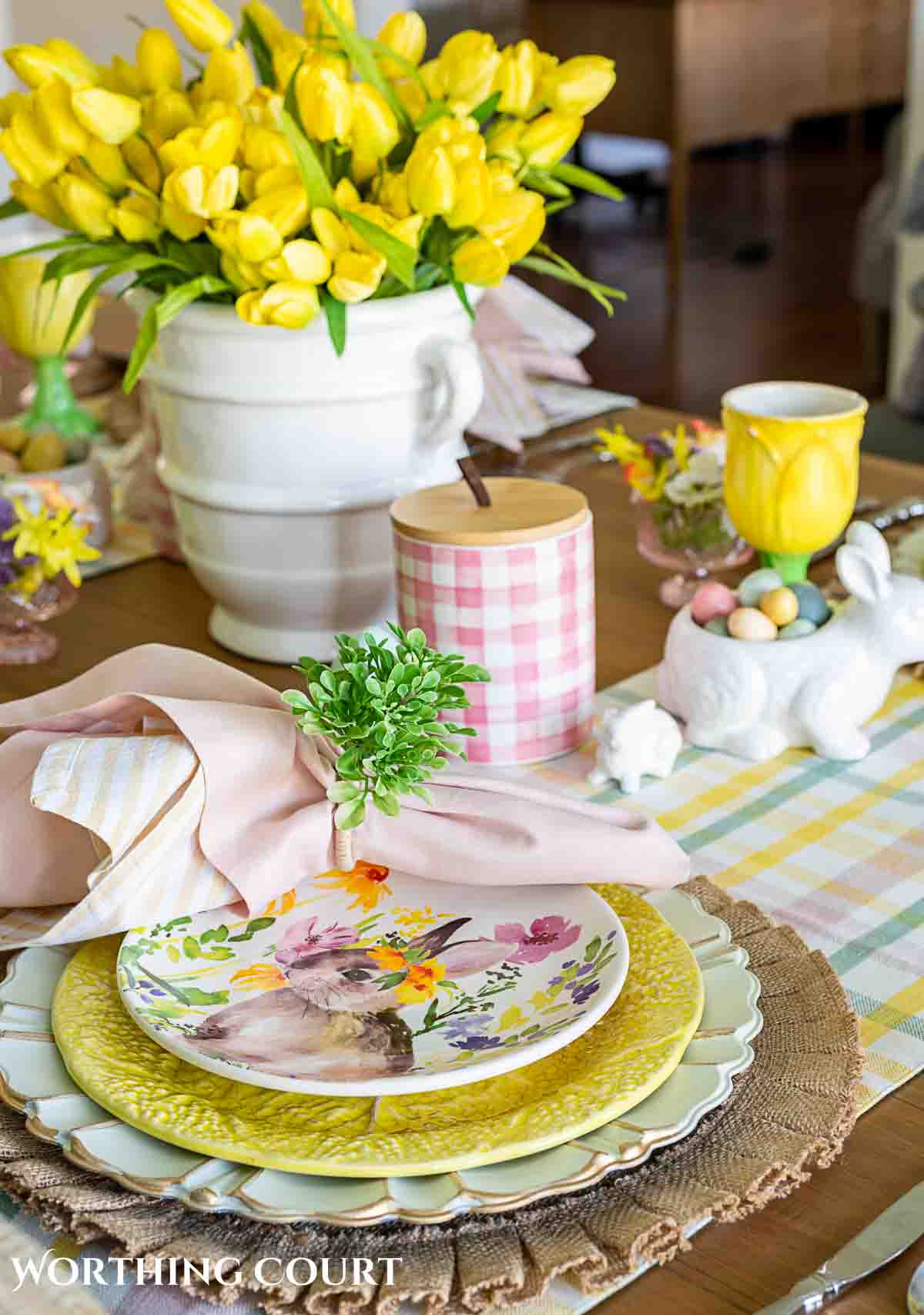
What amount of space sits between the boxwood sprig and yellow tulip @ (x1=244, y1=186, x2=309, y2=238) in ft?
1.04

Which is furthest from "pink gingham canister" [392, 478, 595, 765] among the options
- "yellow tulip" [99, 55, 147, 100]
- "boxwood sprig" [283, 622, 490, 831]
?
"yellow tulip" [99, 55, 147, 100]

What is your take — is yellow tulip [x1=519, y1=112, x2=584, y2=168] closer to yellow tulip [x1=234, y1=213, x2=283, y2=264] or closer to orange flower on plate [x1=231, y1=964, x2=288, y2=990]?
yellow tulip [x1=234, y1=213, x2=283, y2=264]

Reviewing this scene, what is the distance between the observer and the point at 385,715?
2.23 ft

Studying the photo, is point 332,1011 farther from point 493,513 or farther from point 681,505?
point 681,505

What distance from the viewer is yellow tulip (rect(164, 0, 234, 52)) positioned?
0.96 metres

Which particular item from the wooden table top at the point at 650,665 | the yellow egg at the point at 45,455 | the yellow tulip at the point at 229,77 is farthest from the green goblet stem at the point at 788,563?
the yellow egg at the point at 45,455

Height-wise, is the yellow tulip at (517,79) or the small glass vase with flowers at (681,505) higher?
the yellow tulip at (517,79)

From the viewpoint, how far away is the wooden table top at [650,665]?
21.6 inches

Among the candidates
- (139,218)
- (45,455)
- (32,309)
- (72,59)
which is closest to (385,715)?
(139,218)

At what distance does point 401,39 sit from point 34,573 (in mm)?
418

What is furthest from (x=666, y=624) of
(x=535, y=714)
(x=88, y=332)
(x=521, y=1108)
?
(x=88, y=332)

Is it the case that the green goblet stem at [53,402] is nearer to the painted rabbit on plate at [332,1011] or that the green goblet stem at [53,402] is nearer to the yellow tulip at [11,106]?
the yellow tulip at [11,106]

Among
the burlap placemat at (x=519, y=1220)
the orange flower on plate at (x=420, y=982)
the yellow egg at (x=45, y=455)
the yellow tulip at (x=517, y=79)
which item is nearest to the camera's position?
the burlap placemat at (x=519, y=1220)

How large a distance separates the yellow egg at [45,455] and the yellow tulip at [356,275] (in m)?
0.42
